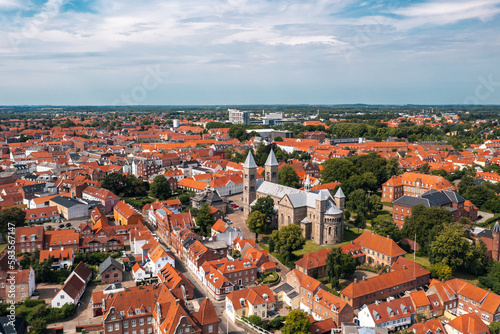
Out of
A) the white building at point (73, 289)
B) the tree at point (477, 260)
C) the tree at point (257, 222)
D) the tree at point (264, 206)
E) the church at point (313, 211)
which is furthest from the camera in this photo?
the tree at point (264, 206)

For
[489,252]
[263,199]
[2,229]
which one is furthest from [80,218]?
[489,252]

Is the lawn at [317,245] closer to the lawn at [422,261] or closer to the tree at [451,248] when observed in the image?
the lawn at [422,261]

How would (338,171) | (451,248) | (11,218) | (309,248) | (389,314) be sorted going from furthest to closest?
(338,171) → (11,218) → (309,248) → (451,248) → (389,314)

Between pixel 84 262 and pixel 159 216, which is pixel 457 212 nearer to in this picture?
pixel 159 216

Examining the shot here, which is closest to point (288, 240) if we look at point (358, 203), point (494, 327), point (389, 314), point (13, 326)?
point (389, 314)

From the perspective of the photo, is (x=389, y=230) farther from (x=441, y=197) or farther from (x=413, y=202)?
(x=441, y=197)

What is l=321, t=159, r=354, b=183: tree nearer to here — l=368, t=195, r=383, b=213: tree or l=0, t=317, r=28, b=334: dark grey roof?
l=368, t=195, r=383, b=213: tree

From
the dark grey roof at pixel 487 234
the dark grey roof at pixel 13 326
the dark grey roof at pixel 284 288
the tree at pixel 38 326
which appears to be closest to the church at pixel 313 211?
the dark grey roof at pixel 284 288

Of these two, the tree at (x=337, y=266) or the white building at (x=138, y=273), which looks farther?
the white building at (x=138, y=273)
